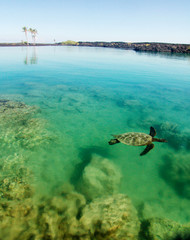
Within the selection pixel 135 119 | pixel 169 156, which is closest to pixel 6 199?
pixel 169 156

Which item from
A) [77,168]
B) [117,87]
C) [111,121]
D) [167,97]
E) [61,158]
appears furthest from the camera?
[117,87]

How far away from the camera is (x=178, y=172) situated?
5699 mm

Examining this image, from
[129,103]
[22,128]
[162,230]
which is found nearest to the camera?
[162,230]

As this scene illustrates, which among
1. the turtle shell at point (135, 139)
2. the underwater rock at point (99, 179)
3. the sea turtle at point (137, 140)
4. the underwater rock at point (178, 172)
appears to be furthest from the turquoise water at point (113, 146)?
the turtle shell at point (135, 139)

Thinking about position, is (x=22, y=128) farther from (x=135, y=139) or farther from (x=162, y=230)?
(x=162, y=230)

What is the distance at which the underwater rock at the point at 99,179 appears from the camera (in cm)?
483

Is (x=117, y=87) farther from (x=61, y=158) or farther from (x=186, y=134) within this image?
(x=61, y=158)

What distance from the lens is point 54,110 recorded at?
10578mm

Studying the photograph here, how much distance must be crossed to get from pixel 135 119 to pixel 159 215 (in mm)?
6410

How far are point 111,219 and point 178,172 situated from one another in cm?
343

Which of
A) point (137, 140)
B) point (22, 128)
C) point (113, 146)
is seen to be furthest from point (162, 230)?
point (22, 128)

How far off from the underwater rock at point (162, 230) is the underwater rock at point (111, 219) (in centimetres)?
21

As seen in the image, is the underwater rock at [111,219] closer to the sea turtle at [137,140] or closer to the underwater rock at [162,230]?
the underwater rock at [162,230]

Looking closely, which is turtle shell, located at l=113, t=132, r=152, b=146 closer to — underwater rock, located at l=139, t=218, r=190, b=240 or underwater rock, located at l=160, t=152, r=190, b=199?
underwater rock, located at l=160, t=152, r=190, b=199
